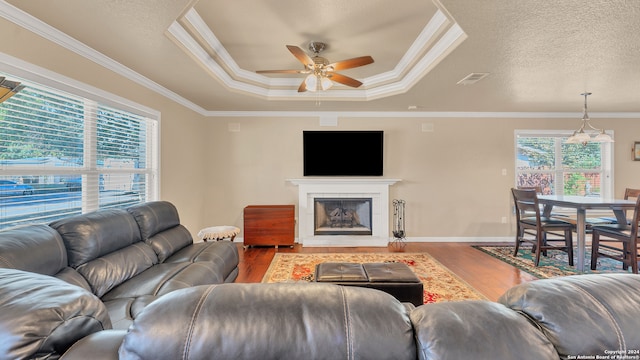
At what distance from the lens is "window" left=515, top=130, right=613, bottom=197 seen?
15.8 ft

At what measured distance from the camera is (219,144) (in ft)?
15.5

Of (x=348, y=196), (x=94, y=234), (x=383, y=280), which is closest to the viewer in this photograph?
(x=94, y=234)

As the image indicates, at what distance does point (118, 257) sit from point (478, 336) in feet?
7.47

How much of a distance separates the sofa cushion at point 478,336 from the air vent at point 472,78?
300cm

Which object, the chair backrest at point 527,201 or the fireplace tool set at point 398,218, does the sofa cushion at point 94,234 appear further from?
the chair backrest at point 527,201

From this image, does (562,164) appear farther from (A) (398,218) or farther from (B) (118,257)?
(B) (118,257)

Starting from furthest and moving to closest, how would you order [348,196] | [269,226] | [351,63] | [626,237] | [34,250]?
[348,196] < [269,226] < [626,237] < [351,63] < [34,250]

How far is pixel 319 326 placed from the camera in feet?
1.99

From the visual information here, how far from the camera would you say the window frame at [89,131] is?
1865mm

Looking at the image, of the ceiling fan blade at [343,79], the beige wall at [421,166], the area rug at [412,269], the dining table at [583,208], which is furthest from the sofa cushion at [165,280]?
the dining table at [583,208]

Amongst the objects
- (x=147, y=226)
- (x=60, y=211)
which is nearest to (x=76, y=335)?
(x=147, y=226)

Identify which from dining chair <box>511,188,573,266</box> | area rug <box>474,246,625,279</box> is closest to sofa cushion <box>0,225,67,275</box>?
area rug <box>474,246,625,279</box>

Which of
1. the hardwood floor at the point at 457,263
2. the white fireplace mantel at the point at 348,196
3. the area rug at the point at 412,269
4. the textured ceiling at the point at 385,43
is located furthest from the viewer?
the white fireplace mantel at the point at 348,196

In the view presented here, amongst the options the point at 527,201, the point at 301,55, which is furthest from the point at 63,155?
the point at 527,201
